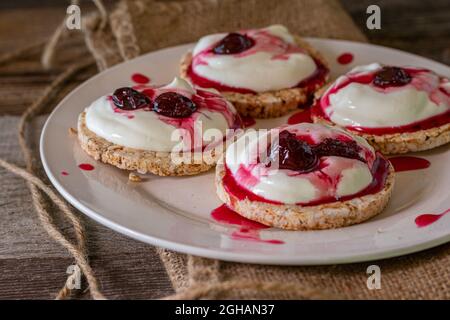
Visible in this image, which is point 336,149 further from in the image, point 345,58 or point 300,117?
point 345,58

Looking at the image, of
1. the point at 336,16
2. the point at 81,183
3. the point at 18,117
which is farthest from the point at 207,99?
the point at 336,16

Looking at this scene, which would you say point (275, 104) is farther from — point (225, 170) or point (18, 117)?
point (18, 117)

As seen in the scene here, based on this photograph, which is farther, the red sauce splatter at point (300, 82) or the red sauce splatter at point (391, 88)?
the red sauce splatter at point (300, 82)

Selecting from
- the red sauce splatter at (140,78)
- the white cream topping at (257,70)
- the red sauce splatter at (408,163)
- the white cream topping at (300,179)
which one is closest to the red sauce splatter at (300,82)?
the white cream topping at (257,70)

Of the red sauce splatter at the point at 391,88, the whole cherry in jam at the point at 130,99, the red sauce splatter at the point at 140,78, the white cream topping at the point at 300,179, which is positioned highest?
the whole cherry in jam at the point at 130,99

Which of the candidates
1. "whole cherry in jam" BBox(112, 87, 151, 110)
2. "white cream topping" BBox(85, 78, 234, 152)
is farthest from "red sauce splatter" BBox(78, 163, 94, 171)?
"whole cherry in jam" BBox(112, 87, 151, 110)

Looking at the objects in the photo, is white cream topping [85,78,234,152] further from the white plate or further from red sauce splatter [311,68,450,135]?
red sauce splatter [311,68,450,135]

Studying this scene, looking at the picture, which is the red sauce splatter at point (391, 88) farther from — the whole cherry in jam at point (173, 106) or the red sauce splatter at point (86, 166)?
the red sauce splatter at point (86, 166)
